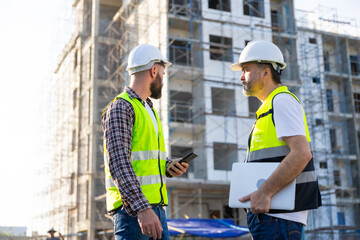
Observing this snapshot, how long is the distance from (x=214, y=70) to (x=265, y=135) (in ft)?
68.9

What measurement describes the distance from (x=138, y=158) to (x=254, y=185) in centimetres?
72

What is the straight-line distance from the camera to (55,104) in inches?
1475

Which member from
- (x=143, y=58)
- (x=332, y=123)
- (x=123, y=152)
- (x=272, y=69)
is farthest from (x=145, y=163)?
(x=332, y=123)

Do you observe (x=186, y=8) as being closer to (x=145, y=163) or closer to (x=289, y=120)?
(x=145, y=163)

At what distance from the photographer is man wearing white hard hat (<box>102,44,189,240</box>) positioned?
2596 millimetres

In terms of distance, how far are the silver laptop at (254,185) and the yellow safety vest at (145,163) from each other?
0.49 m

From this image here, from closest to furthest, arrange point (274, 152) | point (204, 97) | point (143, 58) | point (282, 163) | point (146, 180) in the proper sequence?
point (282, 163), point (274, 152), point (146, 180), point (143, 58), point (204, 97)

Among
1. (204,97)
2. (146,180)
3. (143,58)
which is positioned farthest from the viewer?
(204,97)

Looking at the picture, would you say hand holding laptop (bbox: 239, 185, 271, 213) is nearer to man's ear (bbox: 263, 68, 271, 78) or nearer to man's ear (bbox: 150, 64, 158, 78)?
man's ear (bbox: 263, 68, 271, 78)

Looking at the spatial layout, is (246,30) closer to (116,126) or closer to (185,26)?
(185,26)

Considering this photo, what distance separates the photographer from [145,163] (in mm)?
2822

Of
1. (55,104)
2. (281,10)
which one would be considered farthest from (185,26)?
(55,104)

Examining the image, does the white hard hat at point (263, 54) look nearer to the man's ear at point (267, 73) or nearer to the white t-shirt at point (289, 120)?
the man's ear at point (267, 73)

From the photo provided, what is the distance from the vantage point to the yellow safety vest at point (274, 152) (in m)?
2.55
